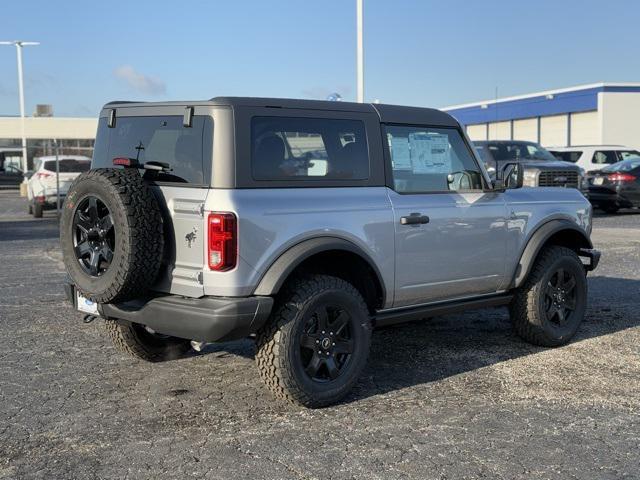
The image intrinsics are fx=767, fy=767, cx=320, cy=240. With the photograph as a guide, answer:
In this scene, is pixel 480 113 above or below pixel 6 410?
above

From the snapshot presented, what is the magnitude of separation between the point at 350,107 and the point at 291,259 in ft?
4.23

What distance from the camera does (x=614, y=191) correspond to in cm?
1906

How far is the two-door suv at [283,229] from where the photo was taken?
4488 millimetres

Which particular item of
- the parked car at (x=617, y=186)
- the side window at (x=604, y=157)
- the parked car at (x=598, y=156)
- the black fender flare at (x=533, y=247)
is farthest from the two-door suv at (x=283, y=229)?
the side window at (x=604, y=157)

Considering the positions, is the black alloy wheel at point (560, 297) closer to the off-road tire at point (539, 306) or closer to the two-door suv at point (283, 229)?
the off-road tire at point (539, 306)

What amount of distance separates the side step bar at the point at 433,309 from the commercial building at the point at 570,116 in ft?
131

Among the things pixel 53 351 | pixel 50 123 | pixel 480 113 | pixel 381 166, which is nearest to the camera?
pixel 381 166

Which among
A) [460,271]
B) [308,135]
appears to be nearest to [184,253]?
[308,135]

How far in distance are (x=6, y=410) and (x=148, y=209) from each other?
162cm

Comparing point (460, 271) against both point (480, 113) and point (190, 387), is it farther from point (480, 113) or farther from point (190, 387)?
point (480, 113)

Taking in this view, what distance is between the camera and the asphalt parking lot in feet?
13.1

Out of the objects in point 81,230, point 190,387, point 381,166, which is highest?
point 381,166

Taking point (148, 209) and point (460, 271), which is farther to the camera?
Answer: point (460, 271)

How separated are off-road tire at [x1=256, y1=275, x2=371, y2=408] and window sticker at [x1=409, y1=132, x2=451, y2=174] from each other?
124 centimetres
